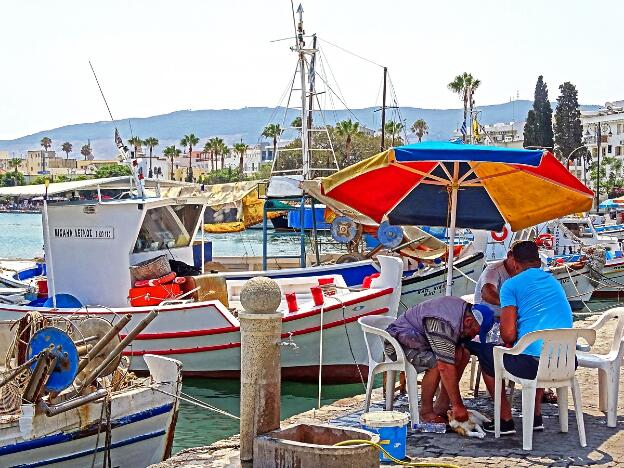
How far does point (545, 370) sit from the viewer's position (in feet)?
22.7

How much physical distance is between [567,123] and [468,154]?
253 ft

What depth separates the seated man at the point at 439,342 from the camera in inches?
283

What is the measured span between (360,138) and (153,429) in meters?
78.2

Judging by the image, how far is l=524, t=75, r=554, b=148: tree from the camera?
2997 inches

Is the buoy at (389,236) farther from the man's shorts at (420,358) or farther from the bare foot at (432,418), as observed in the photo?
the man's shorts at (420,358)

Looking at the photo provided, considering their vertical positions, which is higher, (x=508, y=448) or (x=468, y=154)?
(x=468, y=154)

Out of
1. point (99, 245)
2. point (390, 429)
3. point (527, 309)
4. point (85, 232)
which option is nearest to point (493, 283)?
point (527, 309)

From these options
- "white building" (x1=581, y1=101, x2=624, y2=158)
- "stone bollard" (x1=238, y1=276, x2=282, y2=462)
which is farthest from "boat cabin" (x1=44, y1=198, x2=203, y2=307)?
"white building" (x1=581, y1=101, x2=624, y2=158)

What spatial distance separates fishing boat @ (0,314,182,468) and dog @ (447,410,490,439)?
114 inches

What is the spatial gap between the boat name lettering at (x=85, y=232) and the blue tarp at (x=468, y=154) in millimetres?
7586

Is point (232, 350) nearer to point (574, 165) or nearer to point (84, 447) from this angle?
→ point (84, 447)

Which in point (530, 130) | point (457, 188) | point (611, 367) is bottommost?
point (611, 367)

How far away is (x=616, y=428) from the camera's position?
759cm

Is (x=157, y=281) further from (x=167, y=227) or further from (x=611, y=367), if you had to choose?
(x=611, y=367)
